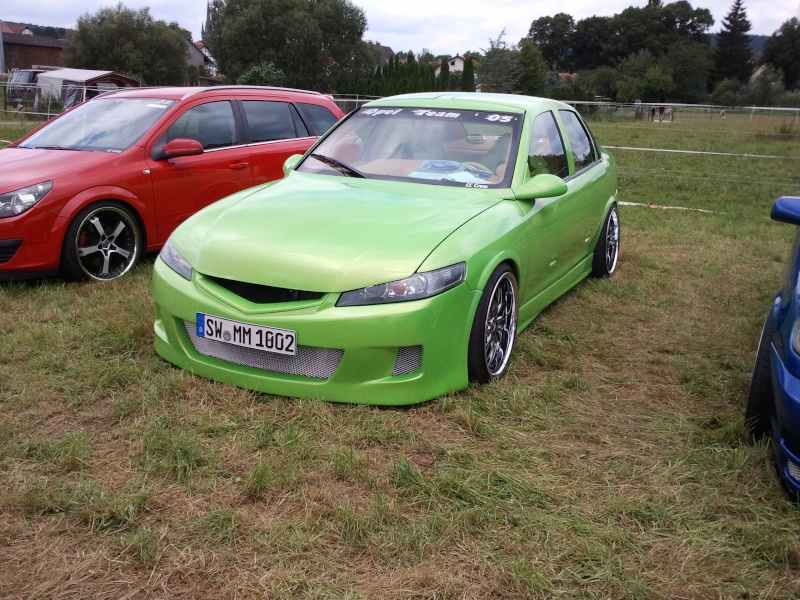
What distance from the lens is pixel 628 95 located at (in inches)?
2007

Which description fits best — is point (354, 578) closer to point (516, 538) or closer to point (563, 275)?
point (516, 538)

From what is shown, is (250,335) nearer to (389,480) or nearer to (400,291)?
(400,291)

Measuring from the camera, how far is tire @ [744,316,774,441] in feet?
10.7

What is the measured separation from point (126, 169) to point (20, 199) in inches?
33.3

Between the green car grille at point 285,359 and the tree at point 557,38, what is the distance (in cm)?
10110

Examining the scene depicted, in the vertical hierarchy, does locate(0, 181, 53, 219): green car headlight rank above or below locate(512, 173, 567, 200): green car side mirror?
below

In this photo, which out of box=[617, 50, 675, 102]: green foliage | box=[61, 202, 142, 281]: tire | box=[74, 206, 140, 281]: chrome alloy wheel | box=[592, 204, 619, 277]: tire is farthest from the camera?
box=[617, 50, 675, 102]: green foliage

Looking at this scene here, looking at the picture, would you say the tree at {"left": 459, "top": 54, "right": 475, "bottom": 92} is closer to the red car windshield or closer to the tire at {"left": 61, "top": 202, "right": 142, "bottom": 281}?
the red car windshield

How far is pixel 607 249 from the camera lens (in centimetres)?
637

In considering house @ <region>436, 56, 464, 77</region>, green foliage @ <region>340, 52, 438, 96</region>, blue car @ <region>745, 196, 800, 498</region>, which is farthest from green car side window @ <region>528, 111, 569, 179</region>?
house @ <region>436, 56, 464, 77</region>

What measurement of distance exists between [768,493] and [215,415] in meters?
2.37

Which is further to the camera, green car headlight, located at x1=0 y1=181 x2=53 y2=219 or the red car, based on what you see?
the red car

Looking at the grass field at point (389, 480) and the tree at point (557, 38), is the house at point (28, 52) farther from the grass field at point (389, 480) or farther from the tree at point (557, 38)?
the grass field at point (389, 480)

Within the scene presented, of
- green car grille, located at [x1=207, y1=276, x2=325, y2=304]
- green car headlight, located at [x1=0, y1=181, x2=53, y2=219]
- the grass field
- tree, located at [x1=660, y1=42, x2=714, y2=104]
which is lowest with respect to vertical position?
the grass field
